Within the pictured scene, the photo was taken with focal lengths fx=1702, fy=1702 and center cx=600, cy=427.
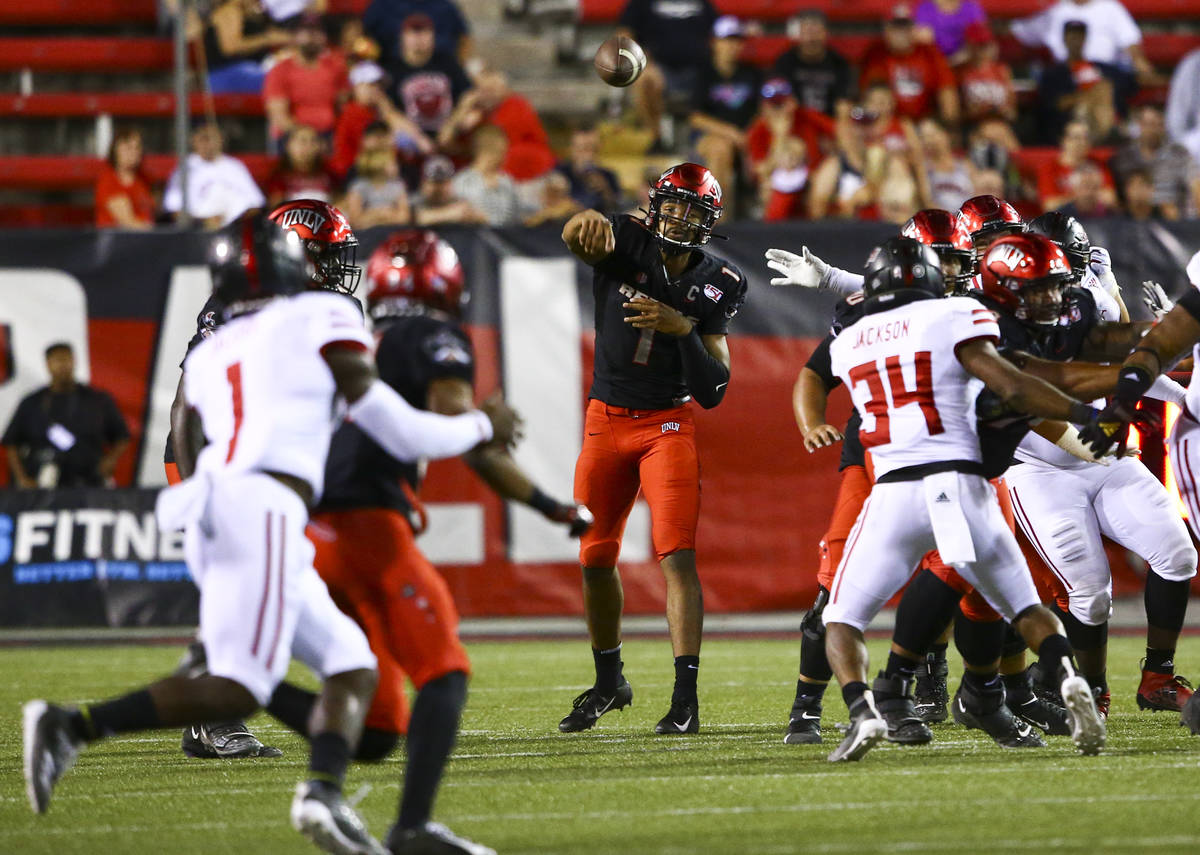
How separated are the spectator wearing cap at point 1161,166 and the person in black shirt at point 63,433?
7.43m

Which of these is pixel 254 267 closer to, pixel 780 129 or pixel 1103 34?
pixel 780 129

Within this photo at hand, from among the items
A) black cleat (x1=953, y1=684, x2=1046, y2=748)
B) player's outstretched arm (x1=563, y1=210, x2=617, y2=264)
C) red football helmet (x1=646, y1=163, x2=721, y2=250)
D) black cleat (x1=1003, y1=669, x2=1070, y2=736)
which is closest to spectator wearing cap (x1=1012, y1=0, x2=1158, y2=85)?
red football helmet (x1=646, y1=163, x2=721, y2=250)

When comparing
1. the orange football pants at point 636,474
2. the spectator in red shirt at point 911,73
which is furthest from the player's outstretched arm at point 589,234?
the spectator in red shirt at point 911,73

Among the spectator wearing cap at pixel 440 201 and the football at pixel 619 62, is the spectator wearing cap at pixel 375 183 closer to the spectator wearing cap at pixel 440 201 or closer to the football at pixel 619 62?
the spectator wearing cap at pixel 440 201

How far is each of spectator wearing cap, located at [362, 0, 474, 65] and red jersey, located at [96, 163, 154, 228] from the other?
2339 mm

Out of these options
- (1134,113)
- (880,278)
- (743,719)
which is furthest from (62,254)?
(1134,113)

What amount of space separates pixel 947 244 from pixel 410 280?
2479mm

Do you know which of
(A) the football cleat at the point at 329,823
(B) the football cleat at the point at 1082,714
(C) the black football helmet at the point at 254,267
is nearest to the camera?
(A) the football cleat at the point at 329,823

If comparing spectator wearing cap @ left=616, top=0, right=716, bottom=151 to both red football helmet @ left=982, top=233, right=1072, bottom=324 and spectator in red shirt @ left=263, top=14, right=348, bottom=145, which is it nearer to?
spectator in red shirt @ left=263, top=14, right=348, bottom=145

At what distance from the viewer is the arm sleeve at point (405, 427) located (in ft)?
12.7

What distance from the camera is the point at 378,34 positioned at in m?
13.5

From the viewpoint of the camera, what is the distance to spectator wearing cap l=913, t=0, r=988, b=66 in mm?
14273

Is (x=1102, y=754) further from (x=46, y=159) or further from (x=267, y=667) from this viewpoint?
(x=46, y=159)

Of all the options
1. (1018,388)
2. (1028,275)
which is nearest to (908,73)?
(1028,275)
